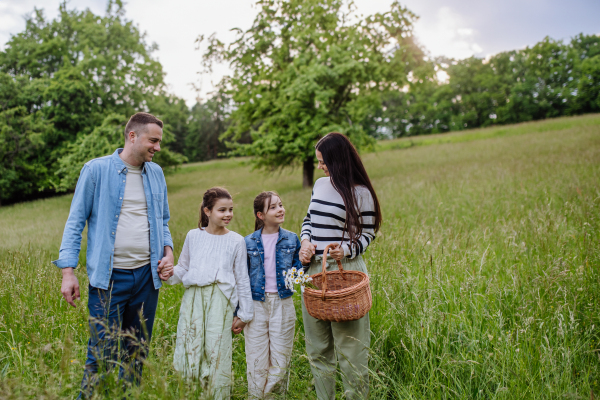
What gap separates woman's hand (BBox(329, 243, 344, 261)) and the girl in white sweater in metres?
0.80

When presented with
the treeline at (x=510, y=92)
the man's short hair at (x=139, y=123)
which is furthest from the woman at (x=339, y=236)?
the treeline at (x=510, y=92)

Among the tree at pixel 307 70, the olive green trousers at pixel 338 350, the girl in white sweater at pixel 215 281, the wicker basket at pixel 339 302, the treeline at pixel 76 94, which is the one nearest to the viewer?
the wicker basket at pixel 339 302

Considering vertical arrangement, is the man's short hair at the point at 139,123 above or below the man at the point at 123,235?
above

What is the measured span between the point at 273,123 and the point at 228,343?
492 inches

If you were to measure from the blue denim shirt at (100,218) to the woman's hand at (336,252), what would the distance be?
4.51 ft

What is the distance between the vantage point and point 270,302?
2799mm

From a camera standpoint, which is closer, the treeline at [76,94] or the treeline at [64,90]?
the treeline at [76,94]

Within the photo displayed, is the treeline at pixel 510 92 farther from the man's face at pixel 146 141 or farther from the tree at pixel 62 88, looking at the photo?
the man's face at pixel 146 141

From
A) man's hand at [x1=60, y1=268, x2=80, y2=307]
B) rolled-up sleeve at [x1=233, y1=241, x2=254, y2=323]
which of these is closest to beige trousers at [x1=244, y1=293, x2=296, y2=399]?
rolled-up sleeve at [x1=233, y1=241, x2=254, y2=323]

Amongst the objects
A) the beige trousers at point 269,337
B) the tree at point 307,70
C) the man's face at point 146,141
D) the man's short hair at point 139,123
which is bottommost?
the beige trousers at point 269,337

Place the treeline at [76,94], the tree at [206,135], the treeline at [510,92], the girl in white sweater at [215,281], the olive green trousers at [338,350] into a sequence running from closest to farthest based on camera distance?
the olive green trousers at [338,350]
the girl in white sweater at [215,281]
the treeline at [76,94]
the treeline at [510,92]
the tree at [206,135]

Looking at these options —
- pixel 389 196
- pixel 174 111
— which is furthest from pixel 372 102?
pixel 174 111

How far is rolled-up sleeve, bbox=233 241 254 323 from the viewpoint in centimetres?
271

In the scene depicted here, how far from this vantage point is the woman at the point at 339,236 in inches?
93.3
